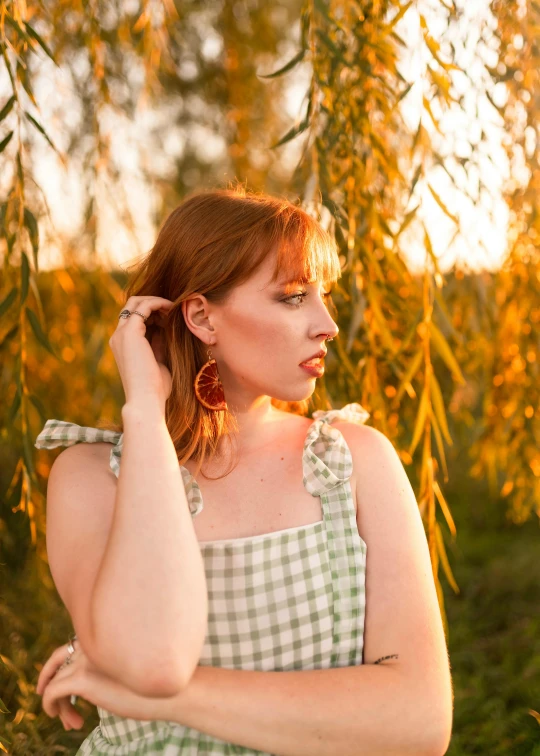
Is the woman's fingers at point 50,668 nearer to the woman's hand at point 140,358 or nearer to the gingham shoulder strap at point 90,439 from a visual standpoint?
the gingham shoulder strap at point 90,439

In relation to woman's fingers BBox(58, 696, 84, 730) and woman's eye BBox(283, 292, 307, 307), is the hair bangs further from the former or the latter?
woman's fingers BBox(58, 696, 84, 730)

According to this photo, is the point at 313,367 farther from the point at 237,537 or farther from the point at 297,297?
the point at 237,537

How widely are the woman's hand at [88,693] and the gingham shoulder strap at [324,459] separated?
41 cm

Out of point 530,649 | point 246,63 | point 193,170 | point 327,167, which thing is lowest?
point 530,649

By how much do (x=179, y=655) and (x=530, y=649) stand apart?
A: 93.1 inches

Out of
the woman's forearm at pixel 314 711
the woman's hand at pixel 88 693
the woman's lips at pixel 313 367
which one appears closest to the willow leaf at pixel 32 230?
the woman's lips at pixel 313 367

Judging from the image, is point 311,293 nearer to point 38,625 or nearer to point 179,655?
point 179,655

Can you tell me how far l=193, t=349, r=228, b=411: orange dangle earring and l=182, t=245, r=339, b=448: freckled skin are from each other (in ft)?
0.15

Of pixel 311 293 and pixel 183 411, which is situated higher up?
pixel 311 293

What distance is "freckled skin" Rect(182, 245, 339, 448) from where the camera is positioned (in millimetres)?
1333

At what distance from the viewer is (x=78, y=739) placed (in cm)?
220

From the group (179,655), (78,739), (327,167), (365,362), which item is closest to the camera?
(179,655)

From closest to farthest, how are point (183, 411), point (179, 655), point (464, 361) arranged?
point (179, 655) < point (183, 411) < point (464, 361)

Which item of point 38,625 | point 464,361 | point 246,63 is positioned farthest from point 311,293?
point 246,63
